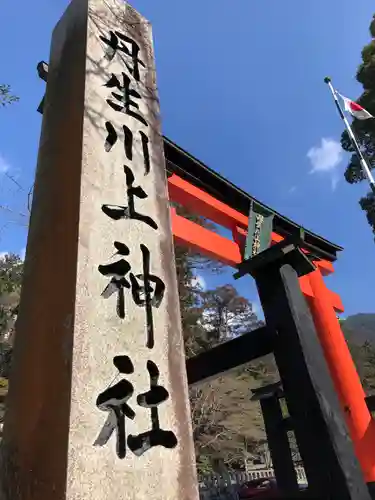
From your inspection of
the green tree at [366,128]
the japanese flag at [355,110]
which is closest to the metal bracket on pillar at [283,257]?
the japanese flag at [355,110]

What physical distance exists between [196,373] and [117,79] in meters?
1.92

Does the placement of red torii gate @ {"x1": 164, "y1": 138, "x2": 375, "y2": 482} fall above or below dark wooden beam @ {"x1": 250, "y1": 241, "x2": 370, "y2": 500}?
above

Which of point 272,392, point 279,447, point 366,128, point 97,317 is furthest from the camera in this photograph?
point 366,128

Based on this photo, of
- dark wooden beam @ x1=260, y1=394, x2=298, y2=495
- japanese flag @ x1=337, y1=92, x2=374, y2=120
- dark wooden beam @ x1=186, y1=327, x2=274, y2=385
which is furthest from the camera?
japanese flag @ x1=337, y1=92, x2=374, y2=120

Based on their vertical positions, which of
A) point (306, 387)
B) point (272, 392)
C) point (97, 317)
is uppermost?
point (272, 392)

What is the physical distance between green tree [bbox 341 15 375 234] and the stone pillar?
11309 mm

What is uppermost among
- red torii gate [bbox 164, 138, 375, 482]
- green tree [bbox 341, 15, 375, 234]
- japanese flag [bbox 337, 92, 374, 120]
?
green tree [bbox 341, 15, 375, 234]

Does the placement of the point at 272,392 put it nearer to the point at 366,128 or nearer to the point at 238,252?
the point at 238,252

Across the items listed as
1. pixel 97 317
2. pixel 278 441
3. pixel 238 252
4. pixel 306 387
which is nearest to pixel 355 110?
pixel 238 252

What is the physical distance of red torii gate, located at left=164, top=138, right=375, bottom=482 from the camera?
185 inches

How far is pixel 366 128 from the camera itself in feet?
42.0

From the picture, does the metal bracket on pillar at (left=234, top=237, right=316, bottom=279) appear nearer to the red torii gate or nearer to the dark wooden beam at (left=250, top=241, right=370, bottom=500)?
the dark wooden beam at (left=250, top=241, right=370, bottom=500)

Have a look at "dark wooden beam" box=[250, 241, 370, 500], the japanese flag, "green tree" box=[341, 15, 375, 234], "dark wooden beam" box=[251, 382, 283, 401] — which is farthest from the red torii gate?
"green tree" box=[341, 15, 375, 234]

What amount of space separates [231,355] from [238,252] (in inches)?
125
